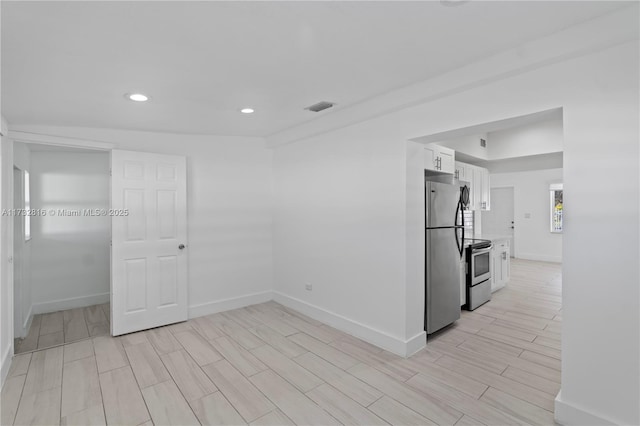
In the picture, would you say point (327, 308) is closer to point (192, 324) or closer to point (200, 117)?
point (192, 324)

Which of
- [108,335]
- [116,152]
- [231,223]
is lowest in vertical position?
[108,335]

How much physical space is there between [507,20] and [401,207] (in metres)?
1.60

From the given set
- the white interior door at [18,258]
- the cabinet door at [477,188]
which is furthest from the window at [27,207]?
the cabinet door at [477,188]

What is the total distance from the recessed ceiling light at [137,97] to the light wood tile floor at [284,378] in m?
2.35

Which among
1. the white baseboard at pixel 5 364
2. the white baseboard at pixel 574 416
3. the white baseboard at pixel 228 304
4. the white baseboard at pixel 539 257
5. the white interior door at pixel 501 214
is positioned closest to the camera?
the white baseboard at pixel 574 416

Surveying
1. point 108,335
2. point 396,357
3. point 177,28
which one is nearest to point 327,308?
point 396,357

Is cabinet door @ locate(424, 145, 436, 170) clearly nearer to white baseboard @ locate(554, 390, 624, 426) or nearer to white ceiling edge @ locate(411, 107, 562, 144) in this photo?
white ceiling edge @ locate(411, 107, 562, 144)

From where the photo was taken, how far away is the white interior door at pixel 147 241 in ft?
11.7

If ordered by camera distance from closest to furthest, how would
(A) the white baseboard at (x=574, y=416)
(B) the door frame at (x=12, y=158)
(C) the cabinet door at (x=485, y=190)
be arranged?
(A) the white baseboard at (x=574, y=416) < (B) the door frame at (x=12, y=158) < (C) the cabinet door at (x=485, y=190)

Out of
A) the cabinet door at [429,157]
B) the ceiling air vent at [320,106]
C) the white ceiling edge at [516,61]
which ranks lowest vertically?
the cabinet door at [429,157]

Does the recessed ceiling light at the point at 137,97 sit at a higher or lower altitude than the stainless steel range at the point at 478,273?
higher

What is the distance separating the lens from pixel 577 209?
1931 millimetres

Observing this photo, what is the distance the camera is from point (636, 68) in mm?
1737

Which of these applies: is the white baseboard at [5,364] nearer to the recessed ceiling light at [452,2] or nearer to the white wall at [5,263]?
the white wall at [5,263]
